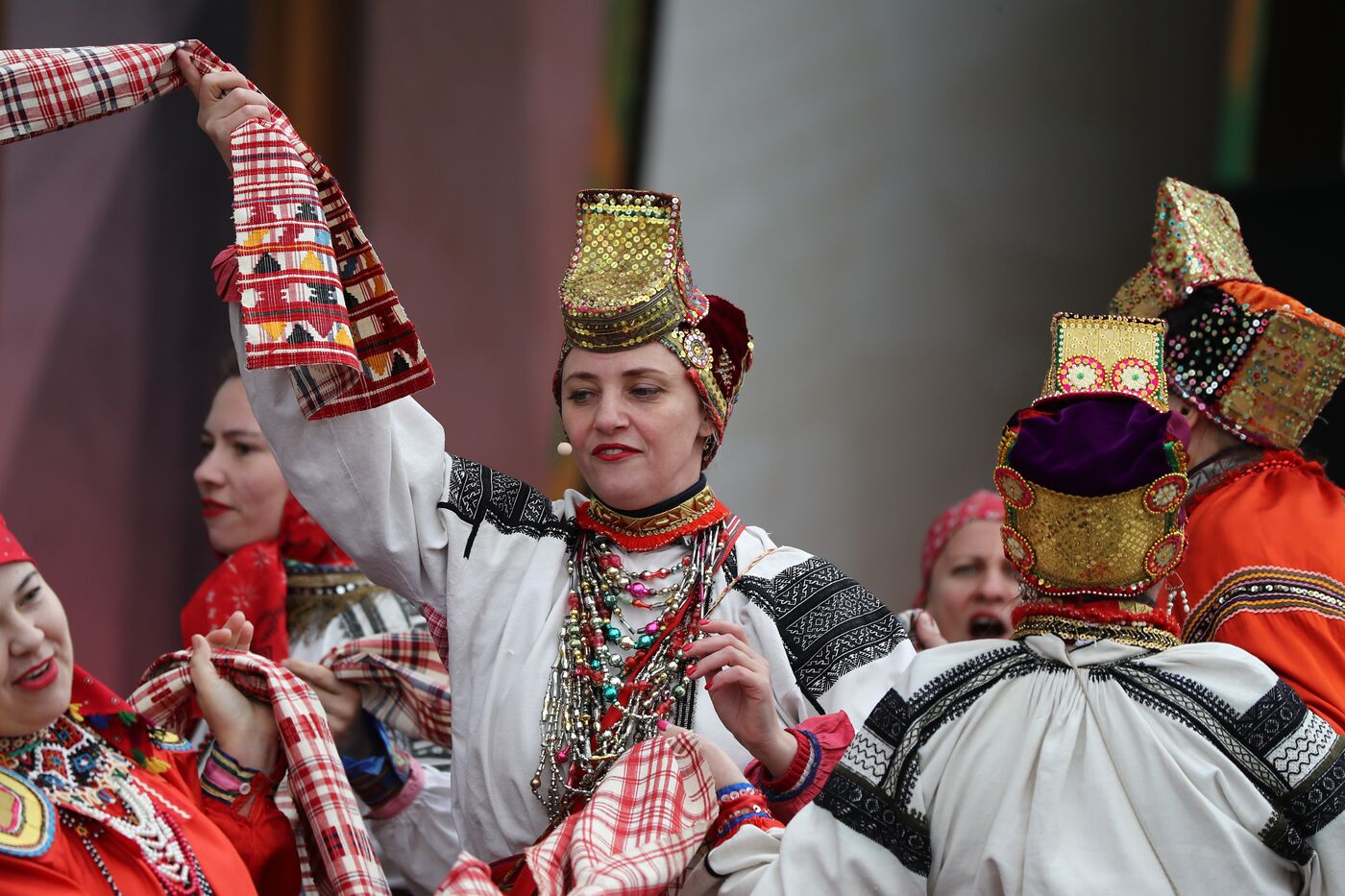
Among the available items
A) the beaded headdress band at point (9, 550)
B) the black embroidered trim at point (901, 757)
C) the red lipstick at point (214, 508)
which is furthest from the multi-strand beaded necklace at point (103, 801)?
the red lipstick at point (214, 508)

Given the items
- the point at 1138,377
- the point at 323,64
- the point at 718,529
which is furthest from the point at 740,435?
the point at 1138,377

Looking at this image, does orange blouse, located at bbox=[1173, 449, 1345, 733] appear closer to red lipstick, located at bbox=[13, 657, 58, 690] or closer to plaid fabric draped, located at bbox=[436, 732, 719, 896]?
plaid fabric draped, located at bbox=[436, 732, 719, 896]

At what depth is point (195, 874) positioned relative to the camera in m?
2.49

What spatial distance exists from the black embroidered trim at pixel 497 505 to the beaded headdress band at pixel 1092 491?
38.3 inches

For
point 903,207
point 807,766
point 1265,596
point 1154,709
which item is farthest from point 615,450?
point 903,207

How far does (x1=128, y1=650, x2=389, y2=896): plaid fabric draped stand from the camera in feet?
8.48

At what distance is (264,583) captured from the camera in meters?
3.75

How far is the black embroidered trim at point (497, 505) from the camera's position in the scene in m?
2.91

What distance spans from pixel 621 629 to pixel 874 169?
135 inches

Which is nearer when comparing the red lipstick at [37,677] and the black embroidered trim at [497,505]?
the red lipstick at [37,677]

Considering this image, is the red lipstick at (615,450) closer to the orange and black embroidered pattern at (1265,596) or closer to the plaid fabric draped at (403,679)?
the plaid fabric draped at (403,679)

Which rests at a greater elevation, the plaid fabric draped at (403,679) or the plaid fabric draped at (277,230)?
the plaid fabric draped at (277,230)

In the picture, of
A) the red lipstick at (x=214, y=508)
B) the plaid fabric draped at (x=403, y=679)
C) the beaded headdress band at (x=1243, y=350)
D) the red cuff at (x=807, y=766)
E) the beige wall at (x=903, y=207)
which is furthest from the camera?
the beige wall at (x=903, y=207)

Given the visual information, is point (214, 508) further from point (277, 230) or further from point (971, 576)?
point (971, 576)
